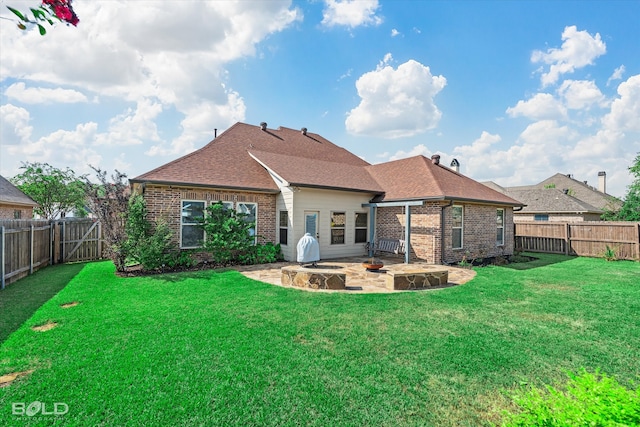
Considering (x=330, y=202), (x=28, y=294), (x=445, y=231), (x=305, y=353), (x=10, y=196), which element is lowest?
(x=305, y=353)

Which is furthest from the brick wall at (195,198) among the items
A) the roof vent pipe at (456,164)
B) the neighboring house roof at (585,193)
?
the neighboring house roof at (585,193)

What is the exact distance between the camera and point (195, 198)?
11.4m

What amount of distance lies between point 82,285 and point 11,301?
1.56 metres

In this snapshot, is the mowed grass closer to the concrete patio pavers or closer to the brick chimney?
the concrete patio pavers

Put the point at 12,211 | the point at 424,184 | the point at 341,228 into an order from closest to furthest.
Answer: the point at 424,184, the point at 341,228, the point at 12,211

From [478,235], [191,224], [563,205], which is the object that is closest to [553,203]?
[563,205]

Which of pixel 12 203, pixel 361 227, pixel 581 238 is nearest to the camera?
pixel 361 227

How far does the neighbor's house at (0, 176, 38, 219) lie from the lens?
1581 centimetres

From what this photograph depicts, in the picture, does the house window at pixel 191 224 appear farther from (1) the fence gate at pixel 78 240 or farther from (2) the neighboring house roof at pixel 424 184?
(2) the neighboring house roof at pixel 424 184

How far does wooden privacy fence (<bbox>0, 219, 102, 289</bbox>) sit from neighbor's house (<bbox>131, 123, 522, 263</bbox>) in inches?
135

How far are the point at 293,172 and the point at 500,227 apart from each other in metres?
10.8

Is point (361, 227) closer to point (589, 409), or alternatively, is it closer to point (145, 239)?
point (145, 239)

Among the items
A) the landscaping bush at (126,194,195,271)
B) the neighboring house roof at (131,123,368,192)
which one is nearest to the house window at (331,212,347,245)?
the neighboring house roof at (131,123,368,192)

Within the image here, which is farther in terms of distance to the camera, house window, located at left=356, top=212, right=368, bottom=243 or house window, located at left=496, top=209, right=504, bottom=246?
house window, located at left=496, top=209, right=504, bottom=246
